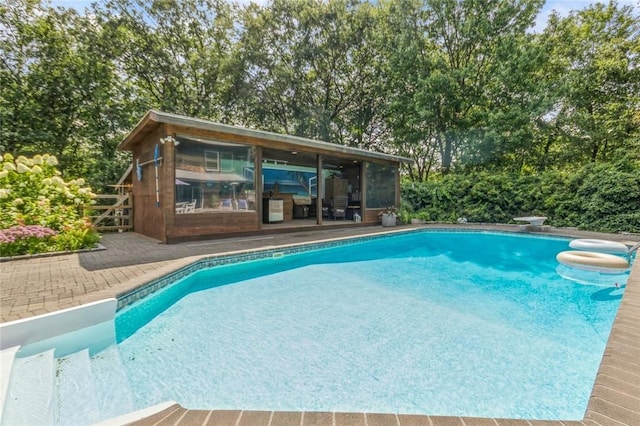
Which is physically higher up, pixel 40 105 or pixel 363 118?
pixel 363 118

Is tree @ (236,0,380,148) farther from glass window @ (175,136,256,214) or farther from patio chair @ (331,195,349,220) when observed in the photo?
glass window @ (175,136,256,214)

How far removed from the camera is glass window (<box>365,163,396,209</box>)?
11.2 meters

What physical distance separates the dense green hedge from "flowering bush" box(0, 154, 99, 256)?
34.3ft

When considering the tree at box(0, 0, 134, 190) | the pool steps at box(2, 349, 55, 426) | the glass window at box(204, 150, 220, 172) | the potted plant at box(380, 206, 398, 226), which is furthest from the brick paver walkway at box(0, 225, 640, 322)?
the tree at box(0, 0, 134, 190)

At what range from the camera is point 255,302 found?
4.11 meters

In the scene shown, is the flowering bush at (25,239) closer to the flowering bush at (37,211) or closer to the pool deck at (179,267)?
the flowering bush at (37,211)

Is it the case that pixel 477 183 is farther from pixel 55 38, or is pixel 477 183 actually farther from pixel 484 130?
pixel 55 38

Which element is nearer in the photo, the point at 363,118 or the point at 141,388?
the point at 141,388

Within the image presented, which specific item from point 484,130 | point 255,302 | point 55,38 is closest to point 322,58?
point 484,130

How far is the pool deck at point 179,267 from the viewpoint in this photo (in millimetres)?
1494

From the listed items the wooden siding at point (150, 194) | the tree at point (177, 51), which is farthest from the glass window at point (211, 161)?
the tree at point (177, 51)

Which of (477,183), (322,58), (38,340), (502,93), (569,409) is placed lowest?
(569,409)

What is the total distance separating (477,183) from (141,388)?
12694mm

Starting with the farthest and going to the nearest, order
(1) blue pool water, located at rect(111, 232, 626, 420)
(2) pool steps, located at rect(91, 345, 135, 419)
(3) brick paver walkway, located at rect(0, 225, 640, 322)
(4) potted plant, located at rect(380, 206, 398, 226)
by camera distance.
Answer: (4) potted plant, located at rect(380, 206, 398, 226) → (3) brick paver walkway, located at rect(0, 225, 640, 322) → (1) blue pool water, located at rect(111, 232, 626, 420) → (2) pool steps, located at rect(91, 345, 135, 419)
